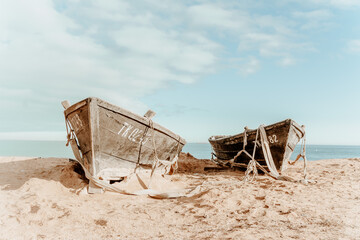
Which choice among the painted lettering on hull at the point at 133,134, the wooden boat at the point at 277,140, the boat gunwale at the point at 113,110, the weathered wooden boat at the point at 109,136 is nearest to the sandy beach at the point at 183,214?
the weathered wooden boat at the point at 109,136

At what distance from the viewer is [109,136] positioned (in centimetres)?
493

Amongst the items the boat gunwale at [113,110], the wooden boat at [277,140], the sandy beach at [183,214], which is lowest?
the sandy beach at [183,214]

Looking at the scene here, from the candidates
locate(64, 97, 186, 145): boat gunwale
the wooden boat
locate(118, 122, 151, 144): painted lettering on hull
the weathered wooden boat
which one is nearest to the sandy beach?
the weathered wooden boat

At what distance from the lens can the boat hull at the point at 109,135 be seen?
15.6 ft

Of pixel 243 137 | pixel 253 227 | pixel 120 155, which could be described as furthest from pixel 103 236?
pixel 243 137

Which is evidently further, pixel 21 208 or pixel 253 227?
pixel 21 208

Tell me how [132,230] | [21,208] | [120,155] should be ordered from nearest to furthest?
[132,230], [21,208], [120,155]

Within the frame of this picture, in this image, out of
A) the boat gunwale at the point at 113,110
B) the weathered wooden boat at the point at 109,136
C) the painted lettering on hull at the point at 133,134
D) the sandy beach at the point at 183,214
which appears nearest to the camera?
the sandy beach at the point at 183,214

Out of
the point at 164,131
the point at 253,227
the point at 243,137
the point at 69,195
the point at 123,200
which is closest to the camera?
the point at 253,227

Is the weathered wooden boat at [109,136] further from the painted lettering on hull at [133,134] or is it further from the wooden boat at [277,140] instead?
the wooden boat at [277,140]

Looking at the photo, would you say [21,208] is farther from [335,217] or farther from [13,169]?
[335,217]

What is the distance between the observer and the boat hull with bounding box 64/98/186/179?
15.6ft

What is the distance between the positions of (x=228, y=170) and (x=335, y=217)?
5.27m

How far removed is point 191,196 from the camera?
14.3 ft
